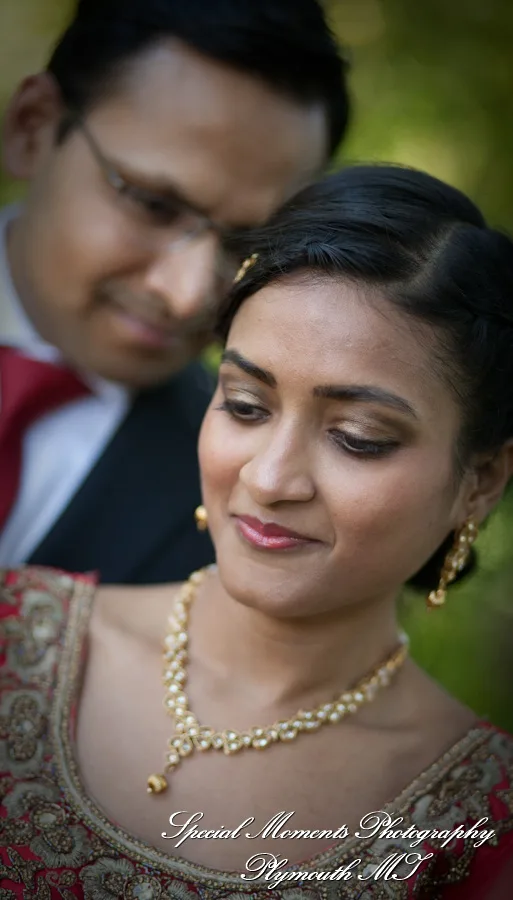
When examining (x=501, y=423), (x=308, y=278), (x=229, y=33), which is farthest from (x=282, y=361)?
(x=229, y=33)

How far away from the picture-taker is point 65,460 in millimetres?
3043

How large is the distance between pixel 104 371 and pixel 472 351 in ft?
4.60

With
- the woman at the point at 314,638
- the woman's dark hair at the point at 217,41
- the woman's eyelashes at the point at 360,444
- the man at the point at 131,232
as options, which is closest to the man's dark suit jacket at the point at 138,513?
the man at the point at 131,232

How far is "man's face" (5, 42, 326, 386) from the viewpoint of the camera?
8.75 feet

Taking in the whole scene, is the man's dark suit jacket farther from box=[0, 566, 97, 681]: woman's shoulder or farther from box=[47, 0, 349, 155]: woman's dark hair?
box=[47, 0, 349, 155]: woman's dark hair

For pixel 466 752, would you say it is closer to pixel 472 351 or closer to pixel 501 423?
pixel 501 423

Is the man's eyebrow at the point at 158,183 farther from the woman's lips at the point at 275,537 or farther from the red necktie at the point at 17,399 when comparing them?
the woman's lips at the point at 275,537

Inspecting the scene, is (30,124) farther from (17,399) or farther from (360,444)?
(360,444)

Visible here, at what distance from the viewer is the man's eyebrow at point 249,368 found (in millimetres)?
1868

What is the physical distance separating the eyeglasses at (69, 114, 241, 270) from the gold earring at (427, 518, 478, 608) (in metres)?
1.04

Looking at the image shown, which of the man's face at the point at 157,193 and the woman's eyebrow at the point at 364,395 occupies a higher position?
the woman's eyebrow at the point at 364,395

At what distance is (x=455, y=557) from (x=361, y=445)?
0.46 m

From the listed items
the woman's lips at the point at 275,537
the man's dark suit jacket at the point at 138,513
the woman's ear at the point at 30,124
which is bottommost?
the man's dark suit jacket at the point at 138,513

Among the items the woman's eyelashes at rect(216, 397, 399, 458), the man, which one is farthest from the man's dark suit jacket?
the woman's eyelashes at rect(216, 397, 399, 458)
